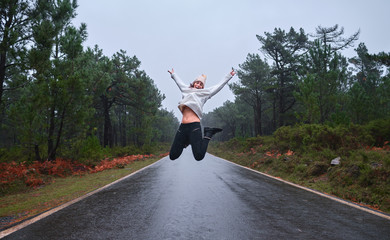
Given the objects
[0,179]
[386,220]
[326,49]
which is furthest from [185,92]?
[326,49]

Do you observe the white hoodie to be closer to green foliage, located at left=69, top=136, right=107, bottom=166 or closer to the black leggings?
the black leggings

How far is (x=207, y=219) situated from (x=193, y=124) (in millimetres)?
1698

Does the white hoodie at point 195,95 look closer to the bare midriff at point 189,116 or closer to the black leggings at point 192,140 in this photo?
the bare midriff at point 189,116

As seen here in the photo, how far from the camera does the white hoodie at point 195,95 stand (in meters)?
4.76

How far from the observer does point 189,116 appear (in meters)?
4.81

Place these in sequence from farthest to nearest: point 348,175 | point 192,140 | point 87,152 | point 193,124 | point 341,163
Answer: point 87,152, point 341,163, point 348,175, point 193,124, point 192,140

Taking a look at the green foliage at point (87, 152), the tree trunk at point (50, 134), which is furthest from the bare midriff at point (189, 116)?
the green foliage at point (87, 152)

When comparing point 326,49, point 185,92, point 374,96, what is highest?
point 326,49

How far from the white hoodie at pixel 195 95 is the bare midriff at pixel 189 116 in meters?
0.07

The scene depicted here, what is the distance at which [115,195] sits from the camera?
6.83 m

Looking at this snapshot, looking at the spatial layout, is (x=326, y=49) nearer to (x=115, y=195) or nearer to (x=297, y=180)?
(x=297, y=180)

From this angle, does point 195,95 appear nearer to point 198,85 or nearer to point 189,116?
point 198,85

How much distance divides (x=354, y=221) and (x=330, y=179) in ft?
16.6

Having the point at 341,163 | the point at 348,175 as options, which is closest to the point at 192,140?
the point at 348,175
